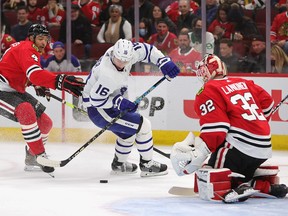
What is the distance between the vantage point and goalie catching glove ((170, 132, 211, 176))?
200 inches

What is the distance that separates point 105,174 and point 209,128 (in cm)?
183

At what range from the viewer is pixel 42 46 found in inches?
262

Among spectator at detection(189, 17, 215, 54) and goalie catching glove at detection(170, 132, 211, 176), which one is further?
spectator at detection(189, 17, 215, 54)

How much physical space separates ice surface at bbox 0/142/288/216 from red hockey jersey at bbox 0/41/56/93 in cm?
64

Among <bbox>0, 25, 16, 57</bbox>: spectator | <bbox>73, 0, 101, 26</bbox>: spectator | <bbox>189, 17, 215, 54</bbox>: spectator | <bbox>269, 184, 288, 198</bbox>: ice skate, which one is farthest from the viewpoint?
<bbox>0, 25, 16, 57</bbox>: spectator

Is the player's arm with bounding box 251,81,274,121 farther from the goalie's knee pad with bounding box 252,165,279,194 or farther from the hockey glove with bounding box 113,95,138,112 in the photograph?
the hockey glove with bounding box 113,95,138,112

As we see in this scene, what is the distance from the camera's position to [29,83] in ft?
22.6

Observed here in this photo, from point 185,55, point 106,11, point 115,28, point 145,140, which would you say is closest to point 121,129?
point 145,140

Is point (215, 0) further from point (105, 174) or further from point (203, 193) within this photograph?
point (203, 193)

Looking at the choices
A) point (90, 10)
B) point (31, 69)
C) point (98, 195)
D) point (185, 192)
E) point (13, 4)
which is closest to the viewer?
point (185, 192)

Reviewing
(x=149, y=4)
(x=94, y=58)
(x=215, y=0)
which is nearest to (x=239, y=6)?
(x=215, y=0)

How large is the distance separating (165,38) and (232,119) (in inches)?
135

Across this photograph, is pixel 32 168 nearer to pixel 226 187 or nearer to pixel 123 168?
pixel 123 168

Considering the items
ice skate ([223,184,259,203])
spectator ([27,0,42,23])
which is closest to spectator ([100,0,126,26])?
spectator ([27,0,42,23])
